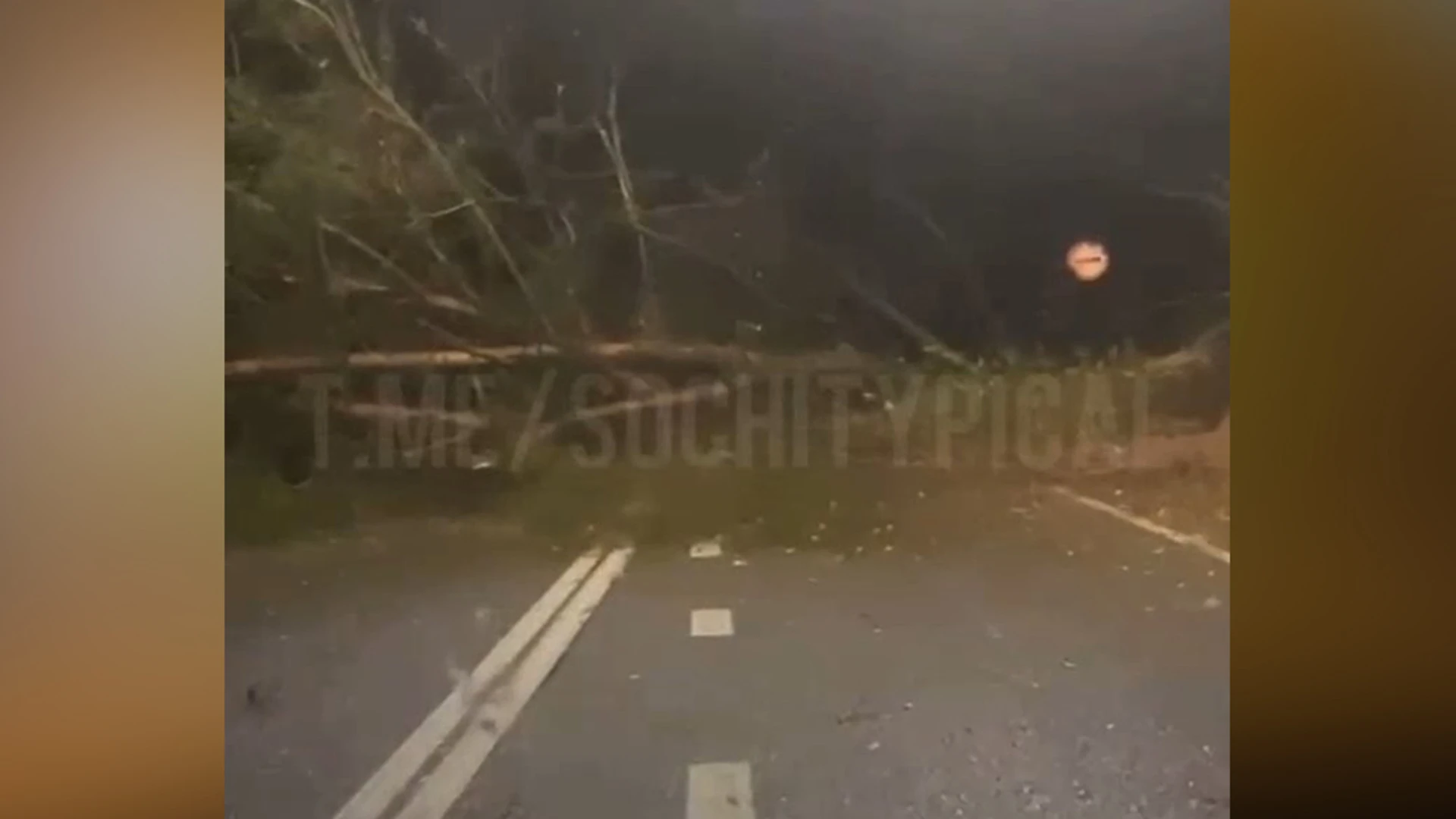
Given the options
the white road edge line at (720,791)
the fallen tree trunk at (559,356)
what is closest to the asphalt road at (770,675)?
the white road edge line at (720,791)

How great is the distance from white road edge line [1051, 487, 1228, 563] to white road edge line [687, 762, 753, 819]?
0.40m

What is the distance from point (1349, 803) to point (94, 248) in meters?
1.24

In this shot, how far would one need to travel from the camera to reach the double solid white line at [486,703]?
0.95 m

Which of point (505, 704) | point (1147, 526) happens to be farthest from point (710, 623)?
point (1147, 526)

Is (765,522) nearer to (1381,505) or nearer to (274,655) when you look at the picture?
(274,655)

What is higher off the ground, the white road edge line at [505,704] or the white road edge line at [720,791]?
the white road edge line at [505,704]

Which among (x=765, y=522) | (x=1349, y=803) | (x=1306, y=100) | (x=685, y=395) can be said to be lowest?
(x=1349, y=803)

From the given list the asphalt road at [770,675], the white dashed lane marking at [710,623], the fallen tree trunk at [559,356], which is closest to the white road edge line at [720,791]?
the asphalt road at [770,675]

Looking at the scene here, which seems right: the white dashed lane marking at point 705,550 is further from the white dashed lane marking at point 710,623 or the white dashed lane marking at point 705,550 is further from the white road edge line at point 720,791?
the white road edge line at point 720,791

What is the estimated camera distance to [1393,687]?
0.96 meters

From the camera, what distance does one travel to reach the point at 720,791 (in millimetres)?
957

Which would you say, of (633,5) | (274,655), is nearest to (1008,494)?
(633,5)

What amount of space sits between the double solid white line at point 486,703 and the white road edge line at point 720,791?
0.56 feet

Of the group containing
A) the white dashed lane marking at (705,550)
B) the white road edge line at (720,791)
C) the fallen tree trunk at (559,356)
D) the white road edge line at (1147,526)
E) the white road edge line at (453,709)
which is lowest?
the white road edge line at (720,791)
